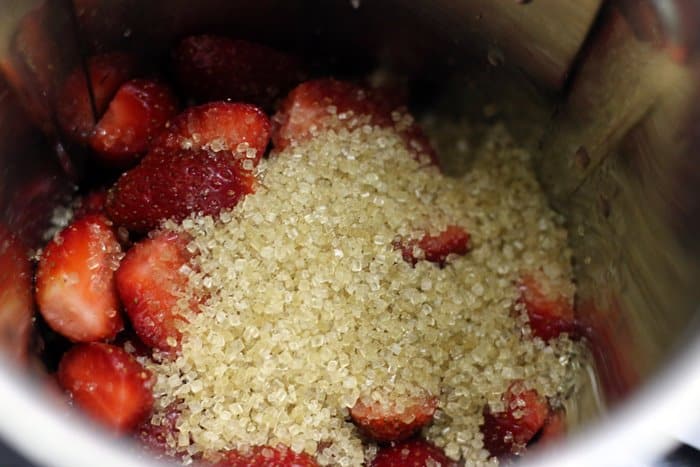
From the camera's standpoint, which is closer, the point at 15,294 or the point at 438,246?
the point at 15,294

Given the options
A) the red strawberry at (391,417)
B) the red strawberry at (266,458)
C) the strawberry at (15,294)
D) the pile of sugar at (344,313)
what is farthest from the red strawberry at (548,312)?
the strawberry at (15,294)

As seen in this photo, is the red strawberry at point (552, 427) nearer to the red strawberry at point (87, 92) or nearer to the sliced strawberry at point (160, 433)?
the sliced strawberry at point (160, 433)

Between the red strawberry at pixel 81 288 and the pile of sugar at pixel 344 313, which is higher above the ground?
the pile of sugar at pixel 344 313

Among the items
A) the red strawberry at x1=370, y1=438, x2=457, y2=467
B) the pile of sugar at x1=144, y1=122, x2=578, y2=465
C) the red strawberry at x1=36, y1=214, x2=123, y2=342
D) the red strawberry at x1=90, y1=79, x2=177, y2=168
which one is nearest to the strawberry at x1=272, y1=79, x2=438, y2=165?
the pile of sugar at x1=144, y1=122, x2=578, y2=465

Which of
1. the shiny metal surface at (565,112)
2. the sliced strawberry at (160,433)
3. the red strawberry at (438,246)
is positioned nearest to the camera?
the shiny metal surface at (565,112)

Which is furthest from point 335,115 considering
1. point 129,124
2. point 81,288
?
point 81,288

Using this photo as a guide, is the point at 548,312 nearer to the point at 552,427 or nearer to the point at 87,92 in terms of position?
the point at 552,427

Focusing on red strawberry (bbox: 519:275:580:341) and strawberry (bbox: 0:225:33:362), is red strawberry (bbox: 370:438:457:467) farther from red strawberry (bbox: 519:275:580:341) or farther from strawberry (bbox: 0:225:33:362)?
strawberry (bbox: 0:225:33:362)
